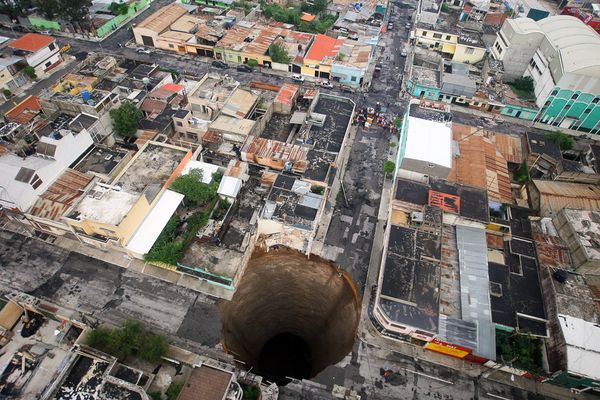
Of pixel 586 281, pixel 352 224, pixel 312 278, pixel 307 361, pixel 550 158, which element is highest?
pixel 550 158

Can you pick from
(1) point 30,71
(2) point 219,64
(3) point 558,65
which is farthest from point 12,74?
(3) point 558,65

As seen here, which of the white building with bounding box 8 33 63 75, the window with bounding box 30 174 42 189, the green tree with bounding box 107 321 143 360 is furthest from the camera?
the white building with bounding box 8 33 63 75

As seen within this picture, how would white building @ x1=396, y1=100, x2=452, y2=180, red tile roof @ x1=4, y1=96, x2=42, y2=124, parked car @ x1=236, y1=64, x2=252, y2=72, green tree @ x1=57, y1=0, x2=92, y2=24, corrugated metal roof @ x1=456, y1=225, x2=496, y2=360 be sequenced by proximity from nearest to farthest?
corrugated metal roof @ x1=456, y1=225, x2=496, y2=360 < white building @ x1=396, y1=100, x2=452, y2=180 < red tile roof @ x1=4, y1=96, x2=42, y2=124 < green tree @ x1=57, y1=0, x2=92, y2=24 < parked car @ x1=236, y1=64, x2=252, y2=72

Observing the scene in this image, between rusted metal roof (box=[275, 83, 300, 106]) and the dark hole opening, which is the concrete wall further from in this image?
the dark hole opening

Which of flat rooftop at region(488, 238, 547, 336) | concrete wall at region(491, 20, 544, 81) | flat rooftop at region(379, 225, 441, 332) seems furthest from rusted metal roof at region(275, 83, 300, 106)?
concrete wall at region(491, 20, 544, 81)

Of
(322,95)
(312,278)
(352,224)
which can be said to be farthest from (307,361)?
(322,95)

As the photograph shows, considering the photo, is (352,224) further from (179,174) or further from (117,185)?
(117,185)
